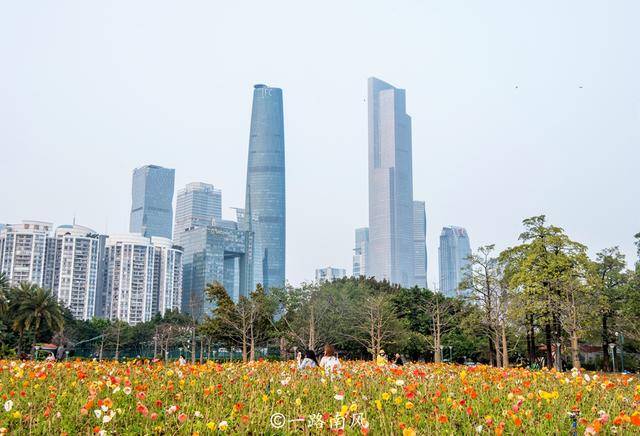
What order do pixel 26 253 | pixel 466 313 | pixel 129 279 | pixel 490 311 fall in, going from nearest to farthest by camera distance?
pixel 490 311 < pixel 466 313 < pixel 26 253 < pixel 129 279

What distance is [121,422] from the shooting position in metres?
6.67

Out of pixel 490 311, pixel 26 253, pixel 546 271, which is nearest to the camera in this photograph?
pixel 546 271

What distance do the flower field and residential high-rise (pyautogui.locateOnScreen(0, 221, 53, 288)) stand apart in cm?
15171

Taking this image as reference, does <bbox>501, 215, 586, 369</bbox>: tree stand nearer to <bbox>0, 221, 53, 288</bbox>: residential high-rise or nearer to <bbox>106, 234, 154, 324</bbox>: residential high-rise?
<bbox>0, 221, 53, 288</bbox>: residential high-rise

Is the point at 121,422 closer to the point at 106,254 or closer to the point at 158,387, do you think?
the point at 158,387

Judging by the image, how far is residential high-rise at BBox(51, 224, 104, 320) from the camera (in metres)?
156

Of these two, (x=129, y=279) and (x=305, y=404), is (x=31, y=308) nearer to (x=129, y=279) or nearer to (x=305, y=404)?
(x=305, y=404)

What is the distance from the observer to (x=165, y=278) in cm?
17588

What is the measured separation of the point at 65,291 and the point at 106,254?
55.0 feet

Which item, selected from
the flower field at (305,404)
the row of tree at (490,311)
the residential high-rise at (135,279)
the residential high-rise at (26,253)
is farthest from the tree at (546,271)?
the residential high-rise at (135,279)

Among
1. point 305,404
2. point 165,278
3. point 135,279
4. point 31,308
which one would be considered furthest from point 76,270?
point 305,404

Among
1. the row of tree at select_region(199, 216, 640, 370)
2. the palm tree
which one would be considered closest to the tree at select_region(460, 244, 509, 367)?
the row of tree at select_region(199, 216, 640, 370)

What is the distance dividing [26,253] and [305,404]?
160m

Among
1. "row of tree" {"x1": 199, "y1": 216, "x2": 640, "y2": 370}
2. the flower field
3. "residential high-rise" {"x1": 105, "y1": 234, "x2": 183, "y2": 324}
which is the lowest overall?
the flower field
